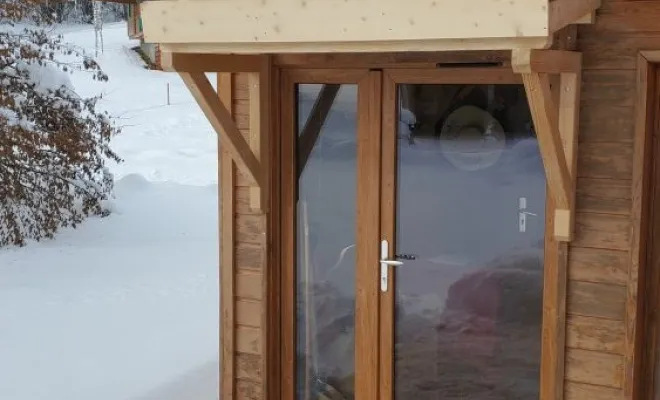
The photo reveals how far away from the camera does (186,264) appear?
9.75m

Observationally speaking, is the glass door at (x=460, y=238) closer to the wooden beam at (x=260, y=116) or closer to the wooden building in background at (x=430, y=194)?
the wooden building in background at (x=430, y=194)

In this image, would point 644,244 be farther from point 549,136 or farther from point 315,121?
point 315,121

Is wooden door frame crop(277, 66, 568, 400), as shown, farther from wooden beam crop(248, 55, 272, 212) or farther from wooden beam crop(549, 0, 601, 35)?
wooden beam crop(549, 0, 601, 35)

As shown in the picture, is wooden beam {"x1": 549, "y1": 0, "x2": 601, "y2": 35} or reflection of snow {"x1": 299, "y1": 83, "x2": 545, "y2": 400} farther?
reflection of snow {"x1": 299, "y1": 83, "x2": 545, "y2": 400}

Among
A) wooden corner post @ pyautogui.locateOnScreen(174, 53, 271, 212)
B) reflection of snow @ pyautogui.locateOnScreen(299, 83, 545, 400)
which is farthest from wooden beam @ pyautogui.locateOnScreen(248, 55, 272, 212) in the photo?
reflection of snow @ pyautogui.locateOnScreen(299, 83, 545, 400)

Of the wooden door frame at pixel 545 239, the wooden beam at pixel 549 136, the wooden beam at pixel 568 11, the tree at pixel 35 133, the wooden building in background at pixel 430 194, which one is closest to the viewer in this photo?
the wooden beam at pixel 568 11

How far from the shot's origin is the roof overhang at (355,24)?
2734mm

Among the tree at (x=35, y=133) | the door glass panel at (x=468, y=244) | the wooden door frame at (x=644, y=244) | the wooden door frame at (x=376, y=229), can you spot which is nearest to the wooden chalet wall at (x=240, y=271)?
the wooden door frame at (x=376, y=229)

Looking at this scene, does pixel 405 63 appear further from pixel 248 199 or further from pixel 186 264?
pixel 186 264

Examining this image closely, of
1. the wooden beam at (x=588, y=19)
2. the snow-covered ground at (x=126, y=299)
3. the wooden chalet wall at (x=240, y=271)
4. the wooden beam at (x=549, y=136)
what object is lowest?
the snow-covered ground at (x=126, y=299)

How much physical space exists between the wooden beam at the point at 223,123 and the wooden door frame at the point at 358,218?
222 mm

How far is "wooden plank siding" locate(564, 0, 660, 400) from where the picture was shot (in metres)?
3.36

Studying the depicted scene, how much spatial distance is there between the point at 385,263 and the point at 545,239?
72cm

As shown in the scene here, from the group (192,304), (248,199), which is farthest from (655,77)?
(192,304)
